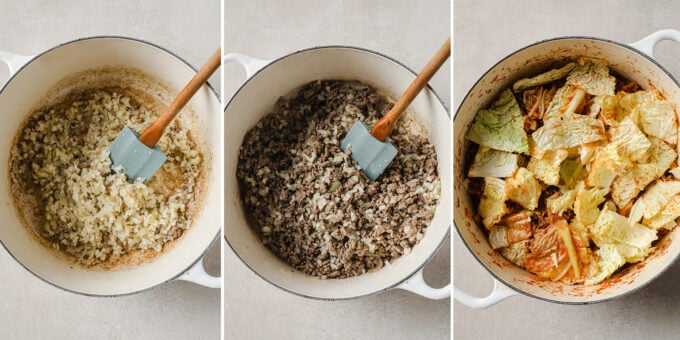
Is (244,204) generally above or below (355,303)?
above

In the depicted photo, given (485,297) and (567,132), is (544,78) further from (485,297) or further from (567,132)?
(485,297)

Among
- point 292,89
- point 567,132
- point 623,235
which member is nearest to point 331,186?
point 292,89

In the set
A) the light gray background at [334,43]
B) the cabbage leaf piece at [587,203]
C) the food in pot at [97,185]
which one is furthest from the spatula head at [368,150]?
the cabbage leaf piece at [587,203]

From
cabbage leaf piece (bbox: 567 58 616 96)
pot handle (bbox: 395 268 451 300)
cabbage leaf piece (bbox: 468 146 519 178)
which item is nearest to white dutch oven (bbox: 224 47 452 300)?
pot handle (bbox: 395 268 451 300)

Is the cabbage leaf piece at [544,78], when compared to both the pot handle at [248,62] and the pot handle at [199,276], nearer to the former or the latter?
the pot handle at [248,62]

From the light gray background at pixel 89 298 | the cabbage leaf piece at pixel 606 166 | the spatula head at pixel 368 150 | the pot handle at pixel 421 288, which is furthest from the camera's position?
the light gray background at pixel 89 298

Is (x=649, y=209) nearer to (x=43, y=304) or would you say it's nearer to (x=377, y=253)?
(x=377, y=253)

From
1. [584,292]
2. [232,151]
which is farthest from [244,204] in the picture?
[584,292]

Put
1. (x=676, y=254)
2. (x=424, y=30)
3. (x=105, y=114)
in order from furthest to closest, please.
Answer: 1. (x=105, y=114)
2. (x=676, y=254)
3. (x=424, y=30)
